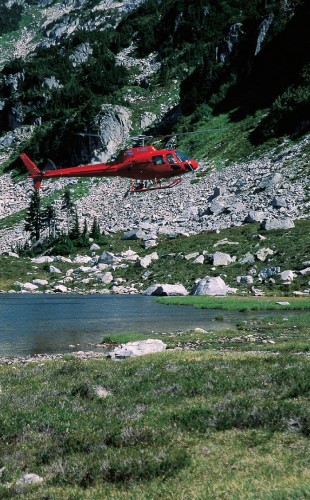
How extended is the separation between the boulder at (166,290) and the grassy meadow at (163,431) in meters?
42.7

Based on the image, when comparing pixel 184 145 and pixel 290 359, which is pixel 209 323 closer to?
pixel 290 359

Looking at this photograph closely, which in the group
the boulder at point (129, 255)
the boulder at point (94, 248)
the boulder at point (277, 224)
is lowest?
the boulder at point (94, 248)

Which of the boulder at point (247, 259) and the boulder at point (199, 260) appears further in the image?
the boulder at point (199, 260)

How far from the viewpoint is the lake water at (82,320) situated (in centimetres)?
3266

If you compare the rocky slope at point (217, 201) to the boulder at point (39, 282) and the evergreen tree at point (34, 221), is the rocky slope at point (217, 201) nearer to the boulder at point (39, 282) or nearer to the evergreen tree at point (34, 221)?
the evergreen tree at point (34, 221)

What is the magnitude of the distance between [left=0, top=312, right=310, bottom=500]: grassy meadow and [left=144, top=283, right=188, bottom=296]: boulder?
42.7 m

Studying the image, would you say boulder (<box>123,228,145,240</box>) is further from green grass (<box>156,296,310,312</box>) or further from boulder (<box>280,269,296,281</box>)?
boulder (<box>280,269,296,281</box>)

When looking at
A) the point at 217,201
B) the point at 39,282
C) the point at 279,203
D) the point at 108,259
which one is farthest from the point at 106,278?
the point at 279,203

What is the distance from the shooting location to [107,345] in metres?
30.2

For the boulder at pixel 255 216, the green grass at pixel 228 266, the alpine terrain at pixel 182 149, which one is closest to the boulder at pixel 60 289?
the alpine terrain at pixel 182 149

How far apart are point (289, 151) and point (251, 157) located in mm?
7582

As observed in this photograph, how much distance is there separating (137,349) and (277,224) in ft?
176

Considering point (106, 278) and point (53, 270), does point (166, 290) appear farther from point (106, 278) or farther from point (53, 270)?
point (53, 270)

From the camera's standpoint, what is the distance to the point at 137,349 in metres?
25.0
